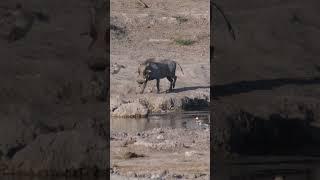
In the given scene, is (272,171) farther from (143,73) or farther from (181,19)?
(181,19)

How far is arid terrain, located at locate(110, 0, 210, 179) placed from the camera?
8.59m

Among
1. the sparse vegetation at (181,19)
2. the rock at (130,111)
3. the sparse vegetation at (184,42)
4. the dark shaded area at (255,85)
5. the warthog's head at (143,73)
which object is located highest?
the sparse vegetation at (181,19)

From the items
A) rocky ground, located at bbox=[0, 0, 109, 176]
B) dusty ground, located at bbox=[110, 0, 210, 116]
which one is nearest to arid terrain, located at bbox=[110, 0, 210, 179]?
dusty ground, located at bbox=[110, 0, 210, 116]

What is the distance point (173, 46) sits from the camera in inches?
565

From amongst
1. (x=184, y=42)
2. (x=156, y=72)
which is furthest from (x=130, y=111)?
(x=184, y=42)

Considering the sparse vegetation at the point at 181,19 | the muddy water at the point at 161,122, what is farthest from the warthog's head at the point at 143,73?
the sparse vegetation at the point at 181,19

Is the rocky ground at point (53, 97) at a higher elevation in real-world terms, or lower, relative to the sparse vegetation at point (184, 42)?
lower

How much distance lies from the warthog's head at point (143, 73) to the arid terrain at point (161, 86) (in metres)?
0.07

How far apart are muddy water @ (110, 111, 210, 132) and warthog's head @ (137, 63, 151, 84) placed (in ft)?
3.19

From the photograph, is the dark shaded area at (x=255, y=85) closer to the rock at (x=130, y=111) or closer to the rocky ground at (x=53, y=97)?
the rock at (x=130, y=111)

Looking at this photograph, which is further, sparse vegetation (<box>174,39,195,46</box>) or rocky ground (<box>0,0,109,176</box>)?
sparse vegetation (<box>174,39,195,46</box>)

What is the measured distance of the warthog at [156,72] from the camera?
1211cm

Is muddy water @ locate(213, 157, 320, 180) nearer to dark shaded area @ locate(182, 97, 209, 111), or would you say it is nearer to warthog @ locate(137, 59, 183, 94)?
dark shaded area @ locate(182, 97, 209, 111)

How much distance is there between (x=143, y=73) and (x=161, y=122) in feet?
5.78
